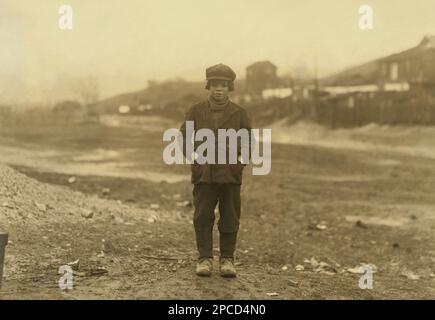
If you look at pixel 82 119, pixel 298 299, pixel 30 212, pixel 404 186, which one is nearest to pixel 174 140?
pixel 82 119

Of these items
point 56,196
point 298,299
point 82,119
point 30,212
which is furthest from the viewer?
point 82,119

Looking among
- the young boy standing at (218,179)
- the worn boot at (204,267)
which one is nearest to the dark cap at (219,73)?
the young boy standing at (218,179)

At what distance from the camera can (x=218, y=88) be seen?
3738mm

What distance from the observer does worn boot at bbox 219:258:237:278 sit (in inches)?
151

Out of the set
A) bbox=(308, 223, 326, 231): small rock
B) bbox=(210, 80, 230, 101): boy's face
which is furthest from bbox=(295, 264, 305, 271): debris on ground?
bbox=(210, 80, 230, 101): boy's face

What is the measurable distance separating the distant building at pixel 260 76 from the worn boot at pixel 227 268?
3023 mm

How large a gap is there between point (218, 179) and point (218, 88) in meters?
0.61

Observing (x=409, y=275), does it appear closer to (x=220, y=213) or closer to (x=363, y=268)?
(x=363, y=268)

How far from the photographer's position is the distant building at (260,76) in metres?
6.42

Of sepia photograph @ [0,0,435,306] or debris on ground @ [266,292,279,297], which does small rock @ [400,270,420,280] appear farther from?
debris on ground @ [266,292,279,297]

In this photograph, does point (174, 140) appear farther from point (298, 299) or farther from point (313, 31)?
point (298, 299)

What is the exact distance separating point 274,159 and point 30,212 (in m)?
3.18

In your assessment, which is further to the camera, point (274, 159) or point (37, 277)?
point (274, 159)
